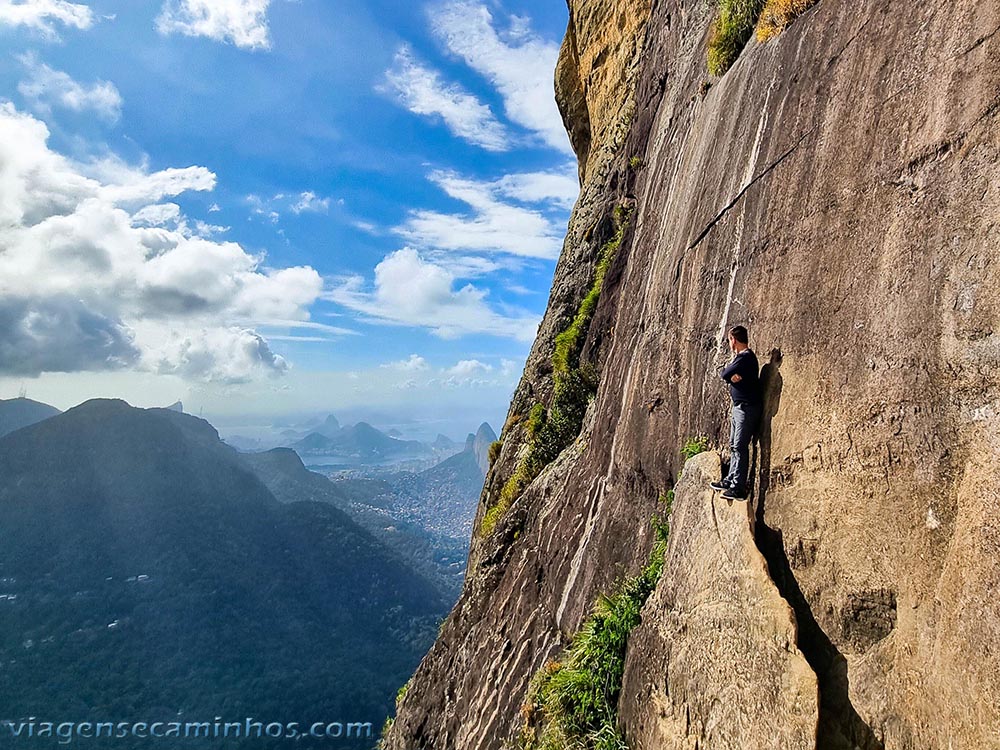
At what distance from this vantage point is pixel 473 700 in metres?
12.1

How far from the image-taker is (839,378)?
6043 millimetres

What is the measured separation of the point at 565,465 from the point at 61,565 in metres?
197

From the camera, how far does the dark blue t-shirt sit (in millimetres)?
7012

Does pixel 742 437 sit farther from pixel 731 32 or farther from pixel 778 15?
pixel 731 32

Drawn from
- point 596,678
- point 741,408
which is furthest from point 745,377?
point 596,678

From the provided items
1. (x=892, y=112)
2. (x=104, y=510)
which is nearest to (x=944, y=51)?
(x=892, y=112)

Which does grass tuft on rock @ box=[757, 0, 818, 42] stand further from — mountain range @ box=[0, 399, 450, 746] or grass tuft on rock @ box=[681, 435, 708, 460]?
mountain range @ box=[0, 399, 450, 746]

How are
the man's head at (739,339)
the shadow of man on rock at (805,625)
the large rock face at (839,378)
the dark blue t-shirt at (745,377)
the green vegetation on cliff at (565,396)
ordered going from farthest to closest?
the green vegetation on cliff at (565,396)
the man's head at (739,339)
the dark blue t-shirt at (745,377)
the shadow of man on rock at (805,625)
the large rock face at (839,378)

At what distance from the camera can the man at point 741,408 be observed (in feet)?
23.0

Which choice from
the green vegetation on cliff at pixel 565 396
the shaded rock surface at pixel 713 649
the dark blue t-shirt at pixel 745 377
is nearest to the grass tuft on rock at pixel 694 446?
the shaded rock surface at pixel 713 649

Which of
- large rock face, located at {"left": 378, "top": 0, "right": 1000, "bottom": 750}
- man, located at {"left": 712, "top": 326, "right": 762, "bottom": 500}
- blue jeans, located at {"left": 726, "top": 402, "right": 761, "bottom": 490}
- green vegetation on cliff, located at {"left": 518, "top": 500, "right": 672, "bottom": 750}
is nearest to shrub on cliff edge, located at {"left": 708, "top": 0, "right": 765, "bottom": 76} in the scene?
large rock face, located at {"left": 378, "top": 0, "right": 1000, "bottom": 750}

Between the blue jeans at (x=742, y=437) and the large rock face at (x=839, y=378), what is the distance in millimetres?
180

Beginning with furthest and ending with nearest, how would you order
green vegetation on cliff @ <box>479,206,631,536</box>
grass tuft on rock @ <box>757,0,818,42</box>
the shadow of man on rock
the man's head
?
green vegetation on cliff @ <box>479,206,631,536</box> → grass tuft on rock @ <box>757,0,818,42</box> → the man's head → the shadow of man on rock

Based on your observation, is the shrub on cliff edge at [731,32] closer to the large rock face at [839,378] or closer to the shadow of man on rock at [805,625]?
the large rock face at [839,378]
